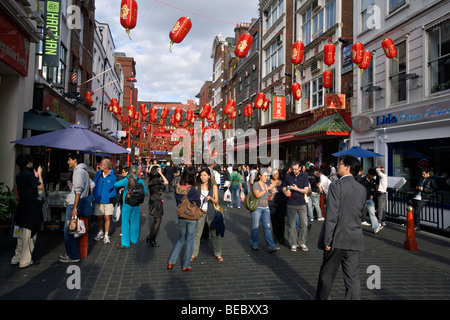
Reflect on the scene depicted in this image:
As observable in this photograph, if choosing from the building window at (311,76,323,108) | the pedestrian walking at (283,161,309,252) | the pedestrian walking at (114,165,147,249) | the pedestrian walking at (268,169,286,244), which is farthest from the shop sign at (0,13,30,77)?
the building window at (311,76,323,108)

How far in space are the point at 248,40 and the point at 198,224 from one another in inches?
267

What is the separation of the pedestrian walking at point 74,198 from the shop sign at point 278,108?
1466 centimetres

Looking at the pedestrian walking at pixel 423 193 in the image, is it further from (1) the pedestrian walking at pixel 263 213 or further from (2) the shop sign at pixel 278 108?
(2) the shop sign at pixel 278 108

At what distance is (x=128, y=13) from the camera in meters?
6.86

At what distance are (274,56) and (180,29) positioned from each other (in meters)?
16.1

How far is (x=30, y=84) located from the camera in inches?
374

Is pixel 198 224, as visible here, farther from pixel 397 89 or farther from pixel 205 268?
pixel 397 89

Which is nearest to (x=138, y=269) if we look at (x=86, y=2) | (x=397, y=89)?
(x=397, y=89)

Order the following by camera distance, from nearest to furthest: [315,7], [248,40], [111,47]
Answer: [248,40] < [315,7] < [111,47]

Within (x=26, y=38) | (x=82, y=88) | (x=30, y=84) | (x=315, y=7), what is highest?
(x=315, y=7)

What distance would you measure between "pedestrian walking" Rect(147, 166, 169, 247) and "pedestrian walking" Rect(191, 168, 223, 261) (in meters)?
1.24

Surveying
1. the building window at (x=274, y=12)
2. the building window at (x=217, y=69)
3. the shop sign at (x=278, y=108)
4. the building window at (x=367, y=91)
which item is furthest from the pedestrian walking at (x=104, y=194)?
the building window at (x=217, y=69)
